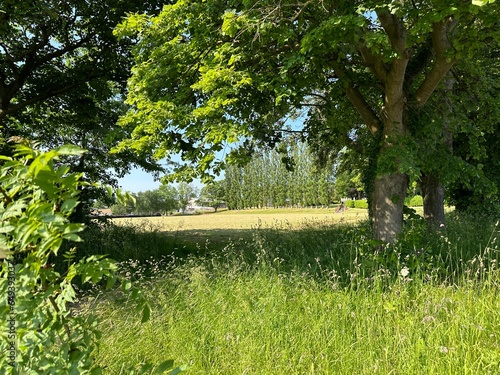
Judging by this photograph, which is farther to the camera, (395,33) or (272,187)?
(272,187)

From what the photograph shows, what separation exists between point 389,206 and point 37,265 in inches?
219

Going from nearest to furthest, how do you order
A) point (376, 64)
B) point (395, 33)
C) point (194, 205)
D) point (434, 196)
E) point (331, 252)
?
point (331, 252)
point (395, 33)
point (376, 64)
point (434, 196)
point (194, 205)

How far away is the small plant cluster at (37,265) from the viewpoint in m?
1.06

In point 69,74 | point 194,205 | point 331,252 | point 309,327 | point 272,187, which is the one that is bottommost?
point 194,205

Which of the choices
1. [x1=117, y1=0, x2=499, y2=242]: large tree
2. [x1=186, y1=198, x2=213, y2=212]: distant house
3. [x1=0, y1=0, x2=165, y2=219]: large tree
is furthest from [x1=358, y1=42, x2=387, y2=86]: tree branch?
[x1=186, y1=198, x2=213, y2=212]: distant house

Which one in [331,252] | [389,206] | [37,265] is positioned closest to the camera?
[37,265]

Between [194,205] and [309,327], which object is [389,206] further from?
[194,205]

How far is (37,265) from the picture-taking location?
116 cm

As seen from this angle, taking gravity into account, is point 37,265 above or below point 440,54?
below

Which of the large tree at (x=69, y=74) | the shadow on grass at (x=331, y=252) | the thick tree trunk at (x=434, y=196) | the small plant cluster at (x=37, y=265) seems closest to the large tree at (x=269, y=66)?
the shadow on grass at (x=331, y=252)

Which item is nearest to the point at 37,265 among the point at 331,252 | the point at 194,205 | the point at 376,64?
the point at 331,252

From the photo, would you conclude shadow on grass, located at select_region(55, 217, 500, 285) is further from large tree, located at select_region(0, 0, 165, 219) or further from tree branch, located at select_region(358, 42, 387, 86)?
tree branch, located at select_region(358, 42, 387, 86)

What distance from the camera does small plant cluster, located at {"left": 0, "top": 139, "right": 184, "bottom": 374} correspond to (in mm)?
1061

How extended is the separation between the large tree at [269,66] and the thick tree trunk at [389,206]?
0.06 feet
